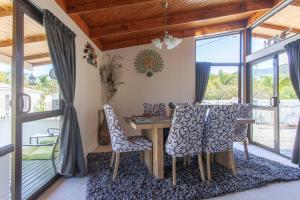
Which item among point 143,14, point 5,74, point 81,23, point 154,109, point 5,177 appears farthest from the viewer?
point 154,109

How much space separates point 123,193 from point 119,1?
2.54m

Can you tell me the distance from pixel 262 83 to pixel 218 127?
9.05ft

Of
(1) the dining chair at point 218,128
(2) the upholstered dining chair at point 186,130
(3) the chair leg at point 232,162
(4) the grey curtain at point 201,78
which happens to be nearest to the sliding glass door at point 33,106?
(2) the upholstered dining chair at point 186,130

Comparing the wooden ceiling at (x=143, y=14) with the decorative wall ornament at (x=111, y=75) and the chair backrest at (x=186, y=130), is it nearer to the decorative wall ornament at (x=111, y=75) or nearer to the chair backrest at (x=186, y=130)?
the decorative wall ornament at (x=111, y=75)

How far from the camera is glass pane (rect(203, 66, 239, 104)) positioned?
5551 mm

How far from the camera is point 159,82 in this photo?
17.8 feet

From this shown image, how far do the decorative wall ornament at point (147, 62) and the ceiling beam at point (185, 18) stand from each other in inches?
46.4

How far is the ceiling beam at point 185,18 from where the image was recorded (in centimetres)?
413

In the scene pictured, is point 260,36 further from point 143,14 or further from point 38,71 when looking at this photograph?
point 38,71

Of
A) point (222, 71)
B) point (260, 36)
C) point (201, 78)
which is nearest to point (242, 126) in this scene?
point (201, 78)

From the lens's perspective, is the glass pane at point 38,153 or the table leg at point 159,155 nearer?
the glass pane at point 38,153

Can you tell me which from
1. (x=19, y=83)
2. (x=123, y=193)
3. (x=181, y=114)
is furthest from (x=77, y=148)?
(x=181, y=114)

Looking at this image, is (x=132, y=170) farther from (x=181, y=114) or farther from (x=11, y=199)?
(x=11, y=199)

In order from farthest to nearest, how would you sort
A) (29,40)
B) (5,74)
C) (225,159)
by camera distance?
(225,159), (29,40), (5,74)
